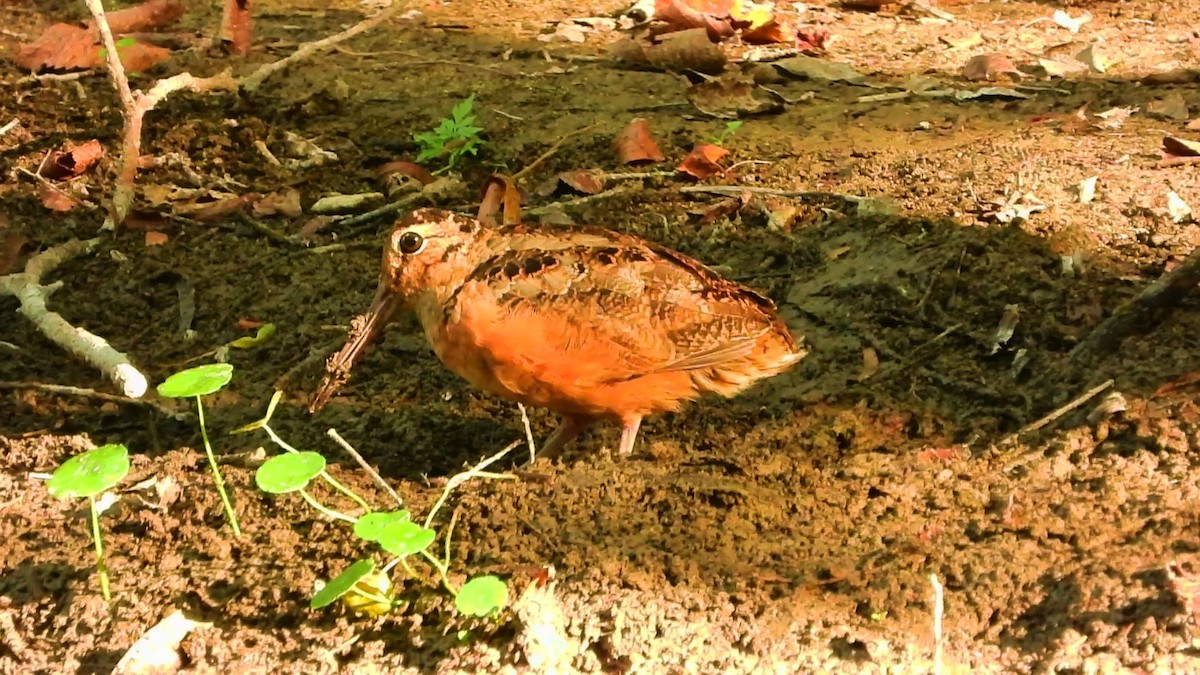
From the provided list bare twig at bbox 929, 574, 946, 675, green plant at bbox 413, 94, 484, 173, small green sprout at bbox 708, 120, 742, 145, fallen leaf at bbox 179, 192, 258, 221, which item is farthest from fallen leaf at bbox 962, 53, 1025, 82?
bare twig at bbox 929, 574, 946, 675

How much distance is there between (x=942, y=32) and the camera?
696 centimetres

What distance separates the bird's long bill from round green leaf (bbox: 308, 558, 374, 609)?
1074 millimetres

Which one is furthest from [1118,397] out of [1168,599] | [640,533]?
[640,533]

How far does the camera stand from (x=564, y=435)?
12.1ft

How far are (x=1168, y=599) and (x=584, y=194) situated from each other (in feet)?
10.3

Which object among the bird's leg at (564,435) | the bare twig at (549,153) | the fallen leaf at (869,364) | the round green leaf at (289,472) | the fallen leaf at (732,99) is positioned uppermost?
the round green leaf at (289,472)

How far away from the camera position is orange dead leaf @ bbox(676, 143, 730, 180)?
5031 mm

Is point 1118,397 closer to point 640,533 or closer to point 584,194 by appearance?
point 640,533

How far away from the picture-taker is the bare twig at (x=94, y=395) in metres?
3.74

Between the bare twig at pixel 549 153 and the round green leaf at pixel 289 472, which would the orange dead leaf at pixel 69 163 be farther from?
the round green leaf at pixel 289 472

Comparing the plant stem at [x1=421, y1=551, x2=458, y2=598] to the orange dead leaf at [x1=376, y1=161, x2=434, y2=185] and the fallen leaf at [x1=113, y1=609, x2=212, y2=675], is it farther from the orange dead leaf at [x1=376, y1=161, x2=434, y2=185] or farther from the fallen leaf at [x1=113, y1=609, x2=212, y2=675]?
the orange dead leaf at [x1=376, y1=161, x2=434, y2=185]

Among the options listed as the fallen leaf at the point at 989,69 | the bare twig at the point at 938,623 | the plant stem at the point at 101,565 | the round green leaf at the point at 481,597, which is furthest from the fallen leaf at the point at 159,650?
the fallen leaf at the point at 989,69

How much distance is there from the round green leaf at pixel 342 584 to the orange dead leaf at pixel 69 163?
3571 millimetres

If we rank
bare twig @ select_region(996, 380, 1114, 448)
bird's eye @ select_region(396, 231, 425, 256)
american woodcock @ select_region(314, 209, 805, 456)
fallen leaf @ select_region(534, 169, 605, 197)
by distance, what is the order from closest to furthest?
bare twig @ select_region(996, 380, 1114, 448) < american woodcock @ select_region(314, 209, 805, 456) < bird's eye @ select_region(396, 231, 425, 256) < fallen leaf @ select_region(534, 169, 605, 197)
